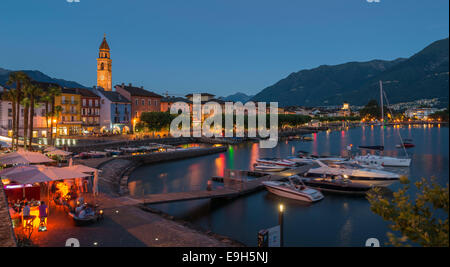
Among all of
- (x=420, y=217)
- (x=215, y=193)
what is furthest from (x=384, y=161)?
(x=420, y=217)

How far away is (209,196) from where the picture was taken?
23297 millimetres

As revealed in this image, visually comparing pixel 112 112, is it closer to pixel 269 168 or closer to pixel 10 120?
pixel 10 120

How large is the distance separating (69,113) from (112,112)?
9720 millimetres

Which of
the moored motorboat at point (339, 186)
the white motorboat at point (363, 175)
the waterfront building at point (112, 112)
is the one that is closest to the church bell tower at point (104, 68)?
the waterfront building at point (112, 112)

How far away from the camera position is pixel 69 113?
70000 mm

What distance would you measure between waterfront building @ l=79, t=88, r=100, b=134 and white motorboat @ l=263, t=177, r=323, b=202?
57472 millimetres

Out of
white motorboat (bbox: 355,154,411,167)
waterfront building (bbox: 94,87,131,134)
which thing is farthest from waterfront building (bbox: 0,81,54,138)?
white motorboat (bbox: 355,154,411,167)

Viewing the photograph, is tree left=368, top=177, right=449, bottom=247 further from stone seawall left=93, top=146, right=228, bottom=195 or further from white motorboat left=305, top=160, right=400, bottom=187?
white motorboat left=305, top=160, right=400, bottom=187

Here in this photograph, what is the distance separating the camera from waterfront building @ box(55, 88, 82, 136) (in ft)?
224

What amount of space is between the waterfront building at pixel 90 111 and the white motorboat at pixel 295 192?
5747cm

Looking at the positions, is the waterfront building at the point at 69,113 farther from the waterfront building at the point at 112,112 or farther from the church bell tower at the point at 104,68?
the church bell tower at the point at 104,68

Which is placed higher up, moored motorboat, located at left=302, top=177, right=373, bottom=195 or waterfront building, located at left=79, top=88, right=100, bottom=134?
waterfront building, located at left=79, top=88, right=100, bottom=134

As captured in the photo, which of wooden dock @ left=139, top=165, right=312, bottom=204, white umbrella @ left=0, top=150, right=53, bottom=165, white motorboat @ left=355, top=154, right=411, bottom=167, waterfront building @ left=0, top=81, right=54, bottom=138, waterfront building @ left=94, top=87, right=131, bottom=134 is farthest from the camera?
waterfront building @ left=94, top=87, right=131, bottom=134
